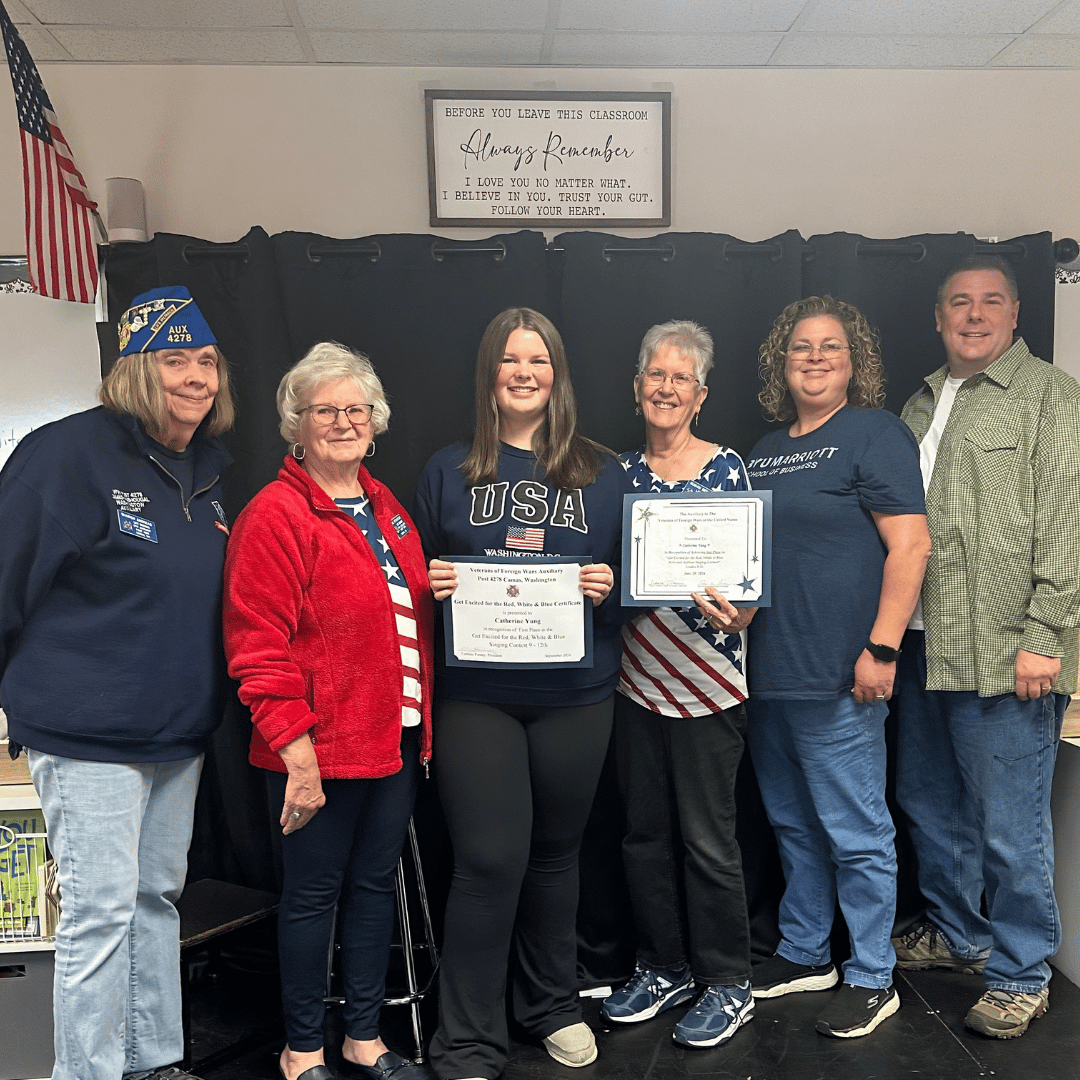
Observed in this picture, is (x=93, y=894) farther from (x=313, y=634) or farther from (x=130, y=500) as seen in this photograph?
(x=130, y=500)

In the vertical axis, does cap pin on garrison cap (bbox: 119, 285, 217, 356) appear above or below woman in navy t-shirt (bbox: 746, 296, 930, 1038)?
above

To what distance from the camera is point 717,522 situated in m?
1.97

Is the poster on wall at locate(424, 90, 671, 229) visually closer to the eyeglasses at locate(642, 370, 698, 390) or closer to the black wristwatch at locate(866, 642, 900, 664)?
the eyeglasses at locate(642, 370, 698, 390)

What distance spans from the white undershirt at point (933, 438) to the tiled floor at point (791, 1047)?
959mm

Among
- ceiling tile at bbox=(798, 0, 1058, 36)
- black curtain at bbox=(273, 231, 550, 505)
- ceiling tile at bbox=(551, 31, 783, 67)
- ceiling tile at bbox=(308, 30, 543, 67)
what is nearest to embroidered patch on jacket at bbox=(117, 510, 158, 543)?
black curtain at bbox=(273, 231, 550, 505)

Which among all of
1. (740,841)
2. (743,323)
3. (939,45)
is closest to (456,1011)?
(740,841)

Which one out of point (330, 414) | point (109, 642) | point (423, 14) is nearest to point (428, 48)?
point (423, 14)

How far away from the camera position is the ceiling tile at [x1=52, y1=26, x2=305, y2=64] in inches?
93.7

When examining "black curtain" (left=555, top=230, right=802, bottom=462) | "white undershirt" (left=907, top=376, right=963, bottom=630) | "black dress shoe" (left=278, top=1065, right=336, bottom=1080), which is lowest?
"black dress shoe" (left=278, top=1065, right=336, bottom=1080)

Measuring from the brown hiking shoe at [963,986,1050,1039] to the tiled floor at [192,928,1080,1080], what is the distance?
2cm

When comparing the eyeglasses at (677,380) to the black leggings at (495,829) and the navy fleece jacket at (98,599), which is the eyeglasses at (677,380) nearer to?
the black leggings at (495,829)

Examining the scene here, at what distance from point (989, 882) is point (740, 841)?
62 centimetres

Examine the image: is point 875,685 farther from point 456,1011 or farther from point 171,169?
point 171,169

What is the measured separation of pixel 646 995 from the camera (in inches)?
86.5
